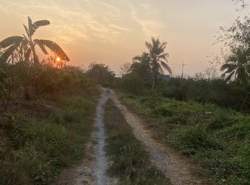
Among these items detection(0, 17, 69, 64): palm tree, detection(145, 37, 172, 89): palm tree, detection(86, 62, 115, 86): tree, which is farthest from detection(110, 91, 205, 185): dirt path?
detection(86, 62, 115, 86): tree

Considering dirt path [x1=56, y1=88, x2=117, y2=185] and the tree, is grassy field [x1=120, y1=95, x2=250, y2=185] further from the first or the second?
the tree

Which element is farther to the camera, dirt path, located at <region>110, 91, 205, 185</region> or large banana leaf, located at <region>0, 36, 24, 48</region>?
large banana leaf, located at <region>0, 36, 24, 48</region>

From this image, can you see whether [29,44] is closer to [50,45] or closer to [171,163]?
[50,45]

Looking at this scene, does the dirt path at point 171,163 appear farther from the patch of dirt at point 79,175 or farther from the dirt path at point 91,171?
the patch of dirt at point 79,175

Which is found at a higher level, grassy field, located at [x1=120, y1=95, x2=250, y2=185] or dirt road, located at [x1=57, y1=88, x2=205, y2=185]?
grassy field, located at [x1=120, y1=95, x2=250, y2=185]

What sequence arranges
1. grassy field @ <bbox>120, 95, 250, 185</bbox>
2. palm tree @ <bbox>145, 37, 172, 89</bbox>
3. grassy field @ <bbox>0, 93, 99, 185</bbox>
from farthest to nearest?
1. palm tree @ <bbox>145, 37, 172, 89</bbox>
2. grassy field @ <bbox>120, 95, 250, 185</bbox>
3. grassy field @ <bbox>0, 93, 99, 185</bbox>

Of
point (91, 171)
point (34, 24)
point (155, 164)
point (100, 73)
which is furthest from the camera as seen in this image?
point (100, 73)

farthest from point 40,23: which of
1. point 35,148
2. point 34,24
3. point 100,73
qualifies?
point 100,73

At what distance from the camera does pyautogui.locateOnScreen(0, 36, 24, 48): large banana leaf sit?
60.2ft

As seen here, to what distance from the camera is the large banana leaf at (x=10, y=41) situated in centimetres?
1836

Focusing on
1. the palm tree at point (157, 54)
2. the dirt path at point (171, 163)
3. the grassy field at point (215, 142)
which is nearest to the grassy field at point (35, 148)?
the dirt path at point (171, 163)

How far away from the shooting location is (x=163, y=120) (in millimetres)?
15906

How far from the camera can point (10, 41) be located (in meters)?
18.6

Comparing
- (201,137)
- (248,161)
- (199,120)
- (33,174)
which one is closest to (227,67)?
(199,120)
